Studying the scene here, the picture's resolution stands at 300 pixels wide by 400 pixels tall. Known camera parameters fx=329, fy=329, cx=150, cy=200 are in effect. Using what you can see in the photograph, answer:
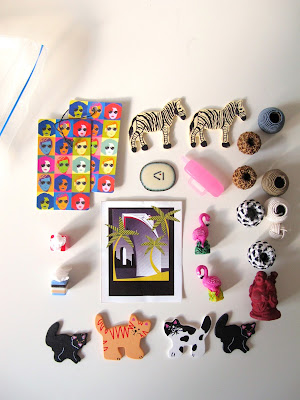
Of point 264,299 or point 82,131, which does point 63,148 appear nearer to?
point 82,131

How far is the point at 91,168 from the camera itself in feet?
3.34

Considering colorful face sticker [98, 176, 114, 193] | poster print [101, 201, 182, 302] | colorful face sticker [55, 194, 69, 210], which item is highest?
colorful face sticker [98, 176, 114, 193]

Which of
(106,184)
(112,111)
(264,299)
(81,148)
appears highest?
(112,111)

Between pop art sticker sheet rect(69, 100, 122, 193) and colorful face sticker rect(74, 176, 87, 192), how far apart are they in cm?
3

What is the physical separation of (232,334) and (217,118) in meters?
0.69

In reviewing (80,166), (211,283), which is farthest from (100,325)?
(80,166)

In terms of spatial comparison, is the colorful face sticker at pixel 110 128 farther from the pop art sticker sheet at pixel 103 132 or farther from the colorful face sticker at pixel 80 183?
the colorful face sticker at pixel 80 183

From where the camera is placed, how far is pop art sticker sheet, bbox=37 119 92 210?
1.01m

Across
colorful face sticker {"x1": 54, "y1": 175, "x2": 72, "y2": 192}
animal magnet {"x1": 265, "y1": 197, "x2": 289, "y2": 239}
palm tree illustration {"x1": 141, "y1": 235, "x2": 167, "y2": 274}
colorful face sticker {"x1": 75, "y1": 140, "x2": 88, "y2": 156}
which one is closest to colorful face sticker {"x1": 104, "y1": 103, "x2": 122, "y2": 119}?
colorful face sticker {"x1": 75, "y1": 140, "x2": 88, "y2": 156}

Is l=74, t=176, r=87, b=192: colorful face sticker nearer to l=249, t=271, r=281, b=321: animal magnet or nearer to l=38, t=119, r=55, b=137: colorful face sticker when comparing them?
l=38, t=119, r=55, b=137: colorful face sticker

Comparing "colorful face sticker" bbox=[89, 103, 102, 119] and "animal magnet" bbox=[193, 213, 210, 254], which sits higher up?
"colorful face sticker" bbox=[89, 103, 102, 119]

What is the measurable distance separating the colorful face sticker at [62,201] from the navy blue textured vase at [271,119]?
0.64m

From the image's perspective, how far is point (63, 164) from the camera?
3.34 ft

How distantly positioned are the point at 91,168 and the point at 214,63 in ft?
1.65
